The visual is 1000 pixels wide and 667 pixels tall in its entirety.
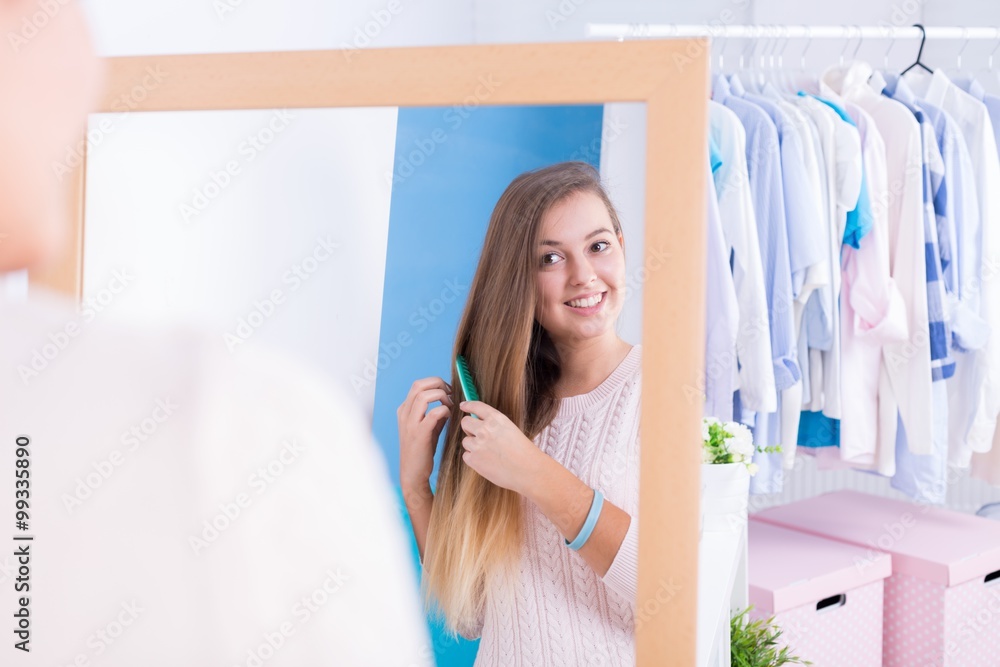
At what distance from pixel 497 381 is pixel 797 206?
107cm

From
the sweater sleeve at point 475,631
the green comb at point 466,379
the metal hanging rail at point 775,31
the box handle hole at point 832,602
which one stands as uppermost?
the metal hanging rail at point 775,31

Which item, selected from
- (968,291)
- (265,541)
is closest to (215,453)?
(265,541)

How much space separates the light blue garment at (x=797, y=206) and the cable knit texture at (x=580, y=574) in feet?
3.32

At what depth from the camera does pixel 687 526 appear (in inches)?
24.4

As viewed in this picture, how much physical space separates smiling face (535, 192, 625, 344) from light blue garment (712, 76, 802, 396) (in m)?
1.00

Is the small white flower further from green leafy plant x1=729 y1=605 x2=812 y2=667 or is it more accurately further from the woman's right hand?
the woman's right hand

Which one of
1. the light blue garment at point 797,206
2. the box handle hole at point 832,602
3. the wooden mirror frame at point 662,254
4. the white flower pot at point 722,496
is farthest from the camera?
the box handle hole at point 832,602
